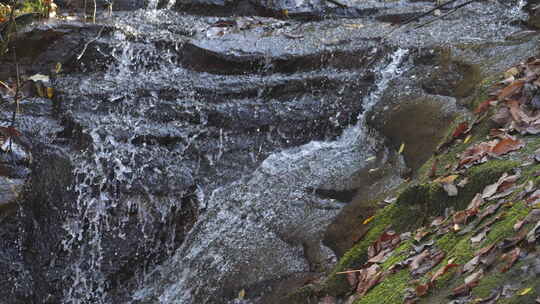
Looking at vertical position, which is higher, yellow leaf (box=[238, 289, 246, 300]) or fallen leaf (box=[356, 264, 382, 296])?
fallen leaf (box=[356, 264, 382, 296])

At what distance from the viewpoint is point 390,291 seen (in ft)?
10.7

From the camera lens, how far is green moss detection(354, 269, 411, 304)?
3162mm

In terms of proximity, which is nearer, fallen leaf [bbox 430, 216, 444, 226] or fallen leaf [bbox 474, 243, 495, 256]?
fallen leaf [bbox 474, 243, 495, 256]

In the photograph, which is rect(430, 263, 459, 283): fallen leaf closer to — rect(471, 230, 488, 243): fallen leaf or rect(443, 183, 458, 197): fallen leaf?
rect(471, 230, 488, 243): fallen leaf

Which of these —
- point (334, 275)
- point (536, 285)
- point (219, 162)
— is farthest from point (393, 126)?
point (536, 285)

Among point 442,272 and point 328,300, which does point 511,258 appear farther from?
point 328,300

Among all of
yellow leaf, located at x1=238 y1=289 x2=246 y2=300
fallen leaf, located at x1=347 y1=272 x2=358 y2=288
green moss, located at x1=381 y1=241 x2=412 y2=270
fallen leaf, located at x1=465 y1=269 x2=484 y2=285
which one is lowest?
yellow leaf, located at x1=238 y1=289 x2=246 y2=300

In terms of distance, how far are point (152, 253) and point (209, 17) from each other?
15.7ft

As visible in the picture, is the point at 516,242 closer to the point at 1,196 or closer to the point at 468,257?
the point at 468,257

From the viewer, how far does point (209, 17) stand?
948cm

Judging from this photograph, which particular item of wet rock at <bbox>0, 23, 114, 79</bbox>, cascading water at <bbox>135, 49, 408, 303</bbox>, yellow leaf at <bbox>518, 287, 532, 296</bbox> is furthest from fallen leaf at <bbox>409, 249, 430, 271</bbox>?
wet rock at <bbox>0, 23, 114, 79</bbox>

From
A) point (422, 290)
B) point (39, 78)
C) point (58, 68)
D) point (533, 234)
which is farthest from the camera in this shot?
point (58, 68)

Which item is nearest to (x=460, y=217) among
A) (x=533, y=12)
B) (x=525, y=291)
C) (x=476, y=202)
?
(x=476, y=202)

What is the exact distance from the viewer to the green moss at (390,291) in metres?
3.16
